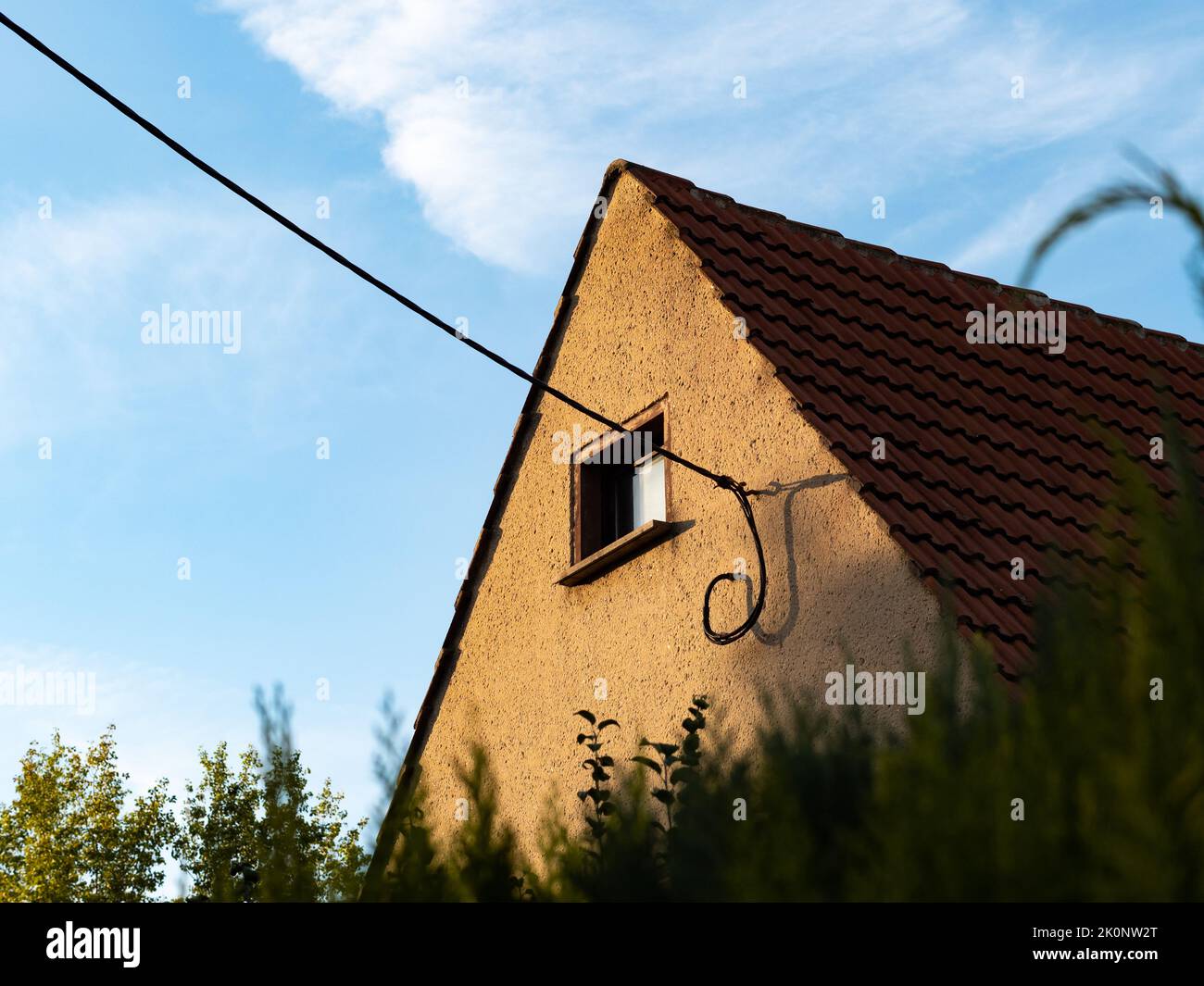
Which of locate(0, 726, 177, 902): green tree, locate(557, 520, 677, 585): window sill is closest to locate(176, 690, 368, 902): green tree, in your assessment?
locate(557, 520, 677, 585): window sill

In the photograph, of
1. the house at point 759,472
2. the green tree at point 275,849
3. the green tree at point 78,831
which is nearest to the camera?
the green tree at point 275,849

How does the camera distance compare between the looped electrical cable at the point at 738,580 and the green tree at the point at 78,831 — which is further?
the green tree at the point at 78,831

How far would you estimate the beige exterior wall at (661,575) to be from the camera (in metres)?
6.20

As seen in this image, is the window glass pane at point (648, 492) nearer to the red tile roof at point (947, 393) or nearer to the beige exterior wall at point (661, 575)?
the beige exterior wall at point (661, 575)

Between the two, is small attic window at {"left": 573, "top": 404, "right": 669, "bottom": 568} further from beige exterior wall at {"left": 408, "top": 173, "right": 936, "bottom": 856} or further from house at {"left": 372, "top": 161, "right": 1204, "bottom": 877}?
beige exterior wall at {"left": 408, "top": 173, "right": 936, "bottom": 856}

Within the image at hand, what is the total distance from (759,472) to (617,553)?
4.41 ft

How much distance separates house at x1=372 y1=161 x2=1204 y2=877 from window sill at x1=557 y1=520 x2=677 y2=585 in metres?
0.02

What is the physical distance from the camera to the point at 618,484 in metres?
8.67

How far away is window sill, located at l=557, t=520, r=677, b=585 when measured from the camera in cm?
760

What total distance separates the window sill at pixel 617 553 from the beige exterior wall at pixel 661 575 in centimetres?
7

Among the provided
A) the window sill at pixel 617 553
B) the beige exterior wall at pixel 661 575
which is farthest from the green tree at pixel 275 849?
the window sill at pixel 617 553

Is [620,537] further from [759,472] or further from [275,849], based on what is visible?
[275,849]

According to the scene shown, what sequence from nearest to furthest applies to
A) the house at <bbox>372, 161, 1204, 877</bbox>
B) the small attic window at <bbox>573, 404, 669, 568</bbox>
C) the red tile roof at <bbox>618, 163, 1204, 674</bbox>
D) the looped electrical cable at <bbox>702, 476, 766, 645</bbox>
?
the red tile roof at <bbox>618, 163, 1204, 674</bbox>, the house at <bbox>372, 161, 1204, 877</bbox>, the looped electrical cable at <bbox>702, 476, 766, 645</bbox>, the small attic window at <bbox>573, 404, 669, 568</bbox>

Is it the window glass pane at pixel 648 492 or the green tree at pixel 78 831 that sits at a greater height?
the window glass pane at pixel 648 492
